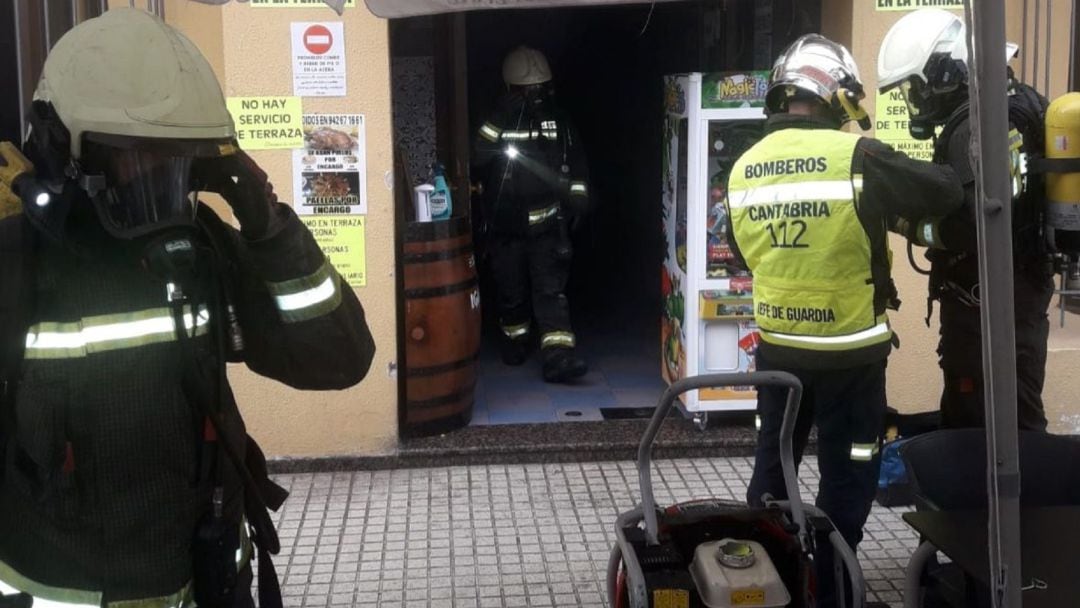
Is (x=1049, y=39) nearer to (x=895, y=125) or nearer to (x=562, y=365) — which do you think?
(x=895, y=125)

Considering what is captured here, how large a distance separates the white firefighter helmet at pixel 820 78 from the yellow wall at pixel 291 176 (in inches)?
92.5

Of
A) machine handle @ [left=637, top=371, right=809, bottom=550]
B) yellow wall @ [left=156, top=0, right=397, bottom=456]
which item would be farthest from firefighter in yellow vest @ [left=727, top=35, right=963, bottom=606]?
yellow wall @ [left=156, top=0, right=397, bottom=456]

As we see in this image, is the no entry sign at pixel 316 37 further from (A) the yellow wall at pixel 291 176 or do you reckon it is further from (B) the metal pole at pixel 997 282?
(B) the metal pole at pixel 997 282

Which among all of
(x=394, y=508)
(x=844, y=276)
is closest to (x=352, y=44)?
(x=394, y=508)

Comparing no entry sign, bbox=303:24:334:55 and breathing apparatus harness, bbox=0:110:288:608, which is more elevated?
no entry sign, bbox=303:24:334:55

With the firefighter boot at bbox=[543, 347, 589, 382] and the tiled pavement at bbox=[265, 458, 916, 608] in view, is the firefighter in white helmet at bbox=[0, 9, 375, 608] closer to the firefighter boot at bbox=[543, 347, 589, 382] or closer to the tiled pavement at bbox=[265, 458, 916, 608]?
the tiled pavement at bbox=[265, 458, 916, 608]

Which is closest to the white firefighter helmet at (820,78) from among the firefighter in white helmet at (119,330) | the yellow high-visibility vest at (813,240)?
the yellow high-visibility vest at (813,240)

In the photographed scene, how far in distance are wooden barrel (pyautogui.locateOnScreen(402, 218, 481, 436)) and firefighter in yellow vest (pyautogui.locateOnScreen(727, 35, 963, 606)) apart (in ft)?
7.43

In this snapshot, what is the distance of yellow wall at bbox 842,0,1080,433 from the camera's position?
19.9 feet

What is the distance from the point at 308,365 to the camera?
8.98 ft

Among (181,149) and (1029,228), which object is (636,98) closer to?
(1029,228)

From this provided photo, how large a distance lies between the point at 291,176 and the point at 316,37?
0.68 meters

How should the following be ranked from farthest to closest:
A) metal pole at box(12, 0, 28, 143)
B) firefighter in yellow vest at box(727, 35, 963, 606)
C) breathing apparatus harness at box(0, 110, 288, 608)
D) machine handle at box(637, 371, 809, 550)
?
metal pole at box(12, 0, 28, 143)
firefighter in yellow vest at box(727, 35, 963, 606)
machine handle at box(637, 371, 809, 550)
breathing apparatus harness at box(0, 110, 288, 608)

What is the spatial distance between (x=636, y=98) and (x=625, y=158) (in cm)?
51
